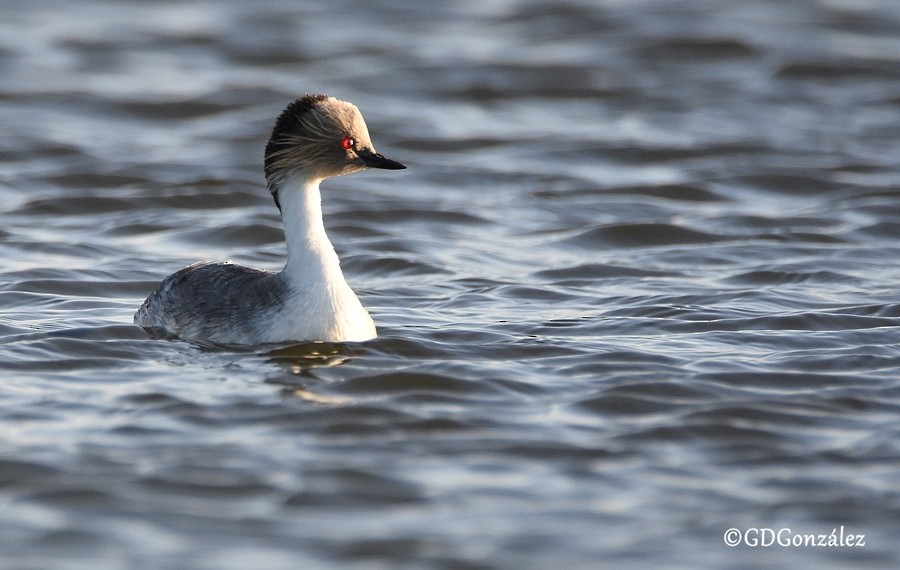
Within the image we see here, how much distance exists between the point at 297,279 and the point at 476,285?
103 inches

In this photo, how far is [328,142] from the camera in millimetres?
9109

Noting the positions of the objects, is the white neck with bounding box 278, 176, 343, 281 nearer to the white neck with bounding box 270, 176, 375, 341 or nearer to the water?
the white neck with bounding box 270, 176, 375, 341

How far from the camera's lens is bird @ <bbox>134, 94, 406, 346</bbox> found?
8812 millimetres

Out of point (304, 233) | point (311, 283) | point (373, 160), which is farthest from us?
point (373, 160)

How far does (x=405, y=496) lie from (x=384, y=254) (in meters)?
5.72

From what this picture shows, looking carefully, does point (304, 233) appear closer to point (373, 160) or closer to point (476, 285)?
point (373, 160)

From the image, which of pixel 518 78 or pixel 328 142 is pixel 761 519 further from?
pixel 518 78

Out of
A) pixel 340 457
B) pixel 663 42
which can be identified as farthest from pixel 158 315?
pixel 663 42

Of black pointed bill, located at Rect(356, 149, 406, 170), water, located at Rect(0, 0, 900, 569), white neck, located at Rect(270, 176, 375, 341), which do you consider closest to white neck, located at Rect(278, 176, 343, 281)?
white neck, located at Rect(270, 176, 375, 341)

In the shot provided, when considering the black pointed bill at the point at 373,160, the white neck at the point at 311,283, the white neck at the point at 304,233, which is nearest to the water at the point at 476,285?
the white neck at the point at 311,283

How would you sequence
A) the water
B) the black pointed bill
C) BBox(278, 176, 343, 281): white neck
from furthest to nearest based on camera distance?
the black pointed bill < BBox(278, 176, 343, 281): white neck < the water

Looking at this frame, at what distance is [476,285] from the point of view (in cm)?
1125

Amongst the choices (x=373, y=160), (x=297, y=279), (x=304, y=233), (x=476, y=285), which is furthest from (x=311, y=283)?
(x=476, y=285)

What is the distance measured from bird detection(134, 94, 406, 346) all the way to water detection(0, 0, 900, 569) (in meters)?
0.15
